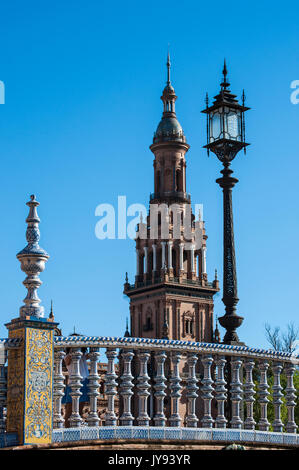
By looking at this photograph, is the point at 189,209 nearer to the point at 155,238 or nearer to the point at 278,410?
the point at 155,238

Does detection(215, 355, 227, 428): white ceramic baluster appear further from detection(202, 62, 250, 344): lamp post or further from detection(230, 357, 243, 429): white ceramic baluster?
detection(202, 62, 250, 344): lamp post

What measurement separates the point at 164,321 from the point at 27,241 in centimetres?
7001

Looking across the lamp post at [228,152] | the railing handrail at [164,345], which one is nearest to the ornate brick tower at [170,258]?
the lamp post at [228,152]

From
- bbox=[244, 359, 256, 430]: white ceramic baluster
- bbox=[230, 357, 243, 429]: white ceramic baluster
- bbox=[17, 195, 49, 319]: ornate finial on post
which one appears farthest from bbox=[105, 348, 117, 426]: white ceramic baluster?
bbox=[244, 359, 256, 430]: white ceramic baluster

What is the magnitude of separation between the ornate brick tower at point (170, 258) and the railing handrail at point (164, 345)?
66.2 m

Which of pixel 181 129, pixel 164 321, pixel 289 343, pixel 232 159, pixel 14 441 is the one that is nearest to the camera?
pixel 14 441

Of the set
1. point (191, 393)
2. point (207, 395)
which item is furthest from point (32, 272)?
point (207, 395)

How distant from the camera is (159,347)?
14.8 metres

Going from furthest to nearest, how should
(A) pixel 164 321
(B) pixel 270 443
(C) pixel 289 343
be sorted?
(A) pixel 164 321, (C) pixel 289 343, (B) pixel 270 443

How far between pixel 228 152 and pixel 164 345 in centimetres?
803

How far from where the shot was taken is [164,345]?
14914 millimetres

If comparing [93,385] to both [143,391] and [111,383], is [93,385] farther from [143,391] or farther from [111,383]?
[143,391]

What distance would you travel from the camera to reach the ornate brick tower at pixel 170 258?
8519 cm

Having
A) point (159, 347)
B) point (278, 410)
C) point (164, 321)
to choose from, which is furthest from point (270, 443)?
point (164, 321)
